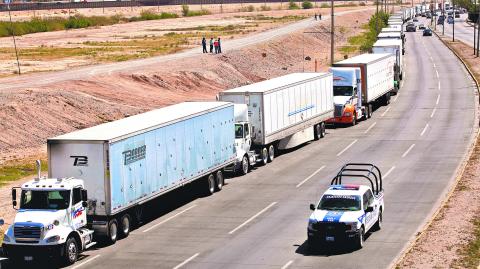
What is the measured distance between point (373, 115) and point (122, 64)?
31917mm

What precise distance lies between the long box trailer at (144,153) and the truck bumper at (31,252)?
2968 millimetres

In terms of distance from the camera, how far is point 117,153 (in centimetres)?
3309

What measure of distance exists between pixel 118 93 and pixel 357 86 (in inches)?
814

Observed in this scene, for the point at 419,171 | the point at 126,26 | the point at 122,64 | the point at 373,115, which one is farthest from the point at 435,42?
the point at 419,171

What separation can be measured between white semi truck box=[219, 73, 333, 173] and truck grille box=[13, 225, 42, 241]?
60.6 feet

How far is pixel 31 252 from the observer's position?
3023cm

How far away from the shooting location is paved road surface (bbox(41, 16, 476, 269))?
31328 millimetres

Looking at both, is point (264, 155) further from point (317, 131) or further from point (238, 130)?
point (317, 131)

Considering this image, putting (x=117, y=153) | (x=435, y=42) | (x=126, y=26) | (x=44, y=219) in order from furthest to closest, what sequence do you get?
(x=126, y=26) < (x=435, y=42) < (x=117, y=153) < (x=44, y=219)

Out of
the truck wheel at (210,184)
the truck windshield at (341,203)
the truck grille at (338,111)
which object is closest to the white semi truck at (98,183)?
the truck wheel at (210,184)

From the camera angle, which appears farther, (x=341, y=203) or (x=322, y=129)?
(x=322, y=129)

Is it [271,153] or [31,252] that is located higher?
[31,252]

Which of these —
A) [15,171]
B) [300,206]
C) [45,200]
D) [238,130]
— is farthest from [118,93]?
[45,200]

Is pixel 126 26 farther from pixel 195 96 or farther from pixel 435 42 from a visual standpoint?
pixel 195 96
